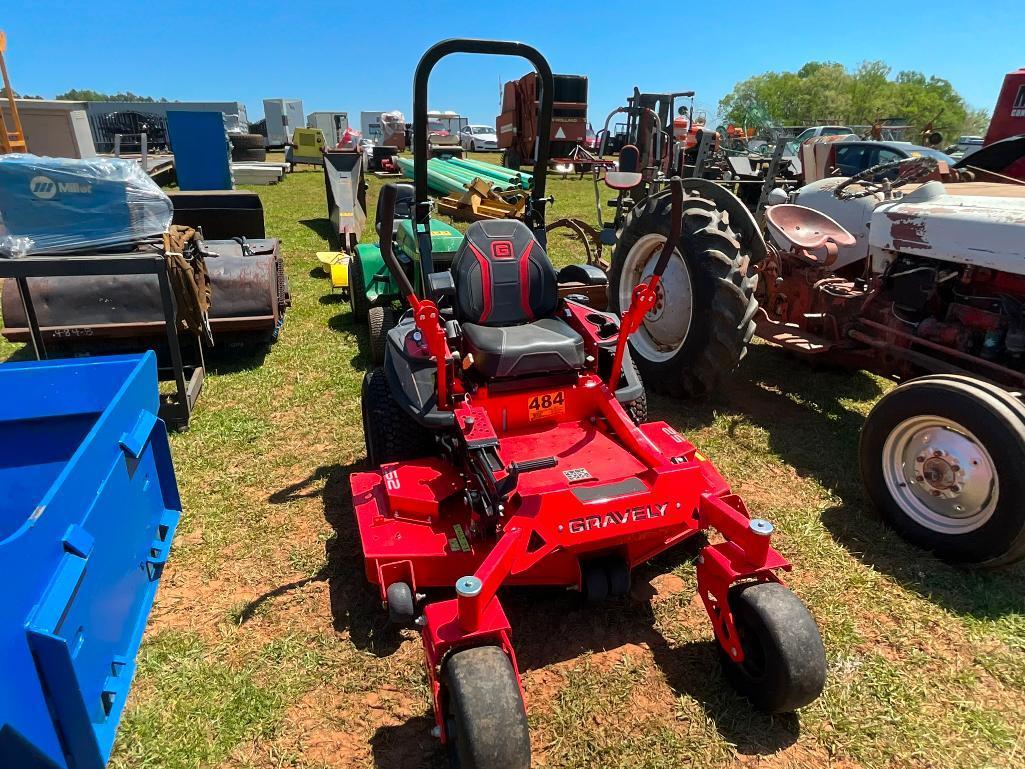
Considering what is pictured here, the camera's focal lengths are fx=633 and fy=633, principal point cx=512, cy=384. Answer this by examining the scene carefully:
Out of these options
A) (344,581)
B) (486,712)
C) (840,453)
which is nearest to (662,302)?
(840,453)

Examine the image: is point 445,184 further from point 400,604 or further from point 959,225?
point 400,604

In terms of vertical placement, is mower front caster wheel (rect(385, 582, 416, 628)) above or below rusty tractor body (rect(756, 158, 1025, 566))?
below

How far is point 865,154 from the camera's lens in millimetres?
10461

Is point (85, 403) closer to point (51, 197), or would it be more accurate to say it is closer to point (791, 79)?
point (51, 197)

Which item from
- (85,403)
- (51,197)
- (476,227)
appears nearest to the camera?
(85,403)

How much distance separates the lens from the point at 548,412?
304cm

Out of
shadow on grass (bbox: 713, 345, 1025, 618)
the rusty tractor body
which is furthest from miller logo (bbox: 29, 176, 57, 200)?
the rusty tractor body

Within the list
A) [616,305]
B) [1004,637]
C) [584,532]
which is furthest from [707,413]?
[584,532]

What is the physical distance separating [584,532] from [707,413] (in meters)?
2.48

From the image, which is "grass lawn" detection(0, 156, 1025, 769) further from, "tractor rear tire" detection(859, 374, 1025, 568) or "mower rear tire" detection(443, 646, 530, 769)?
"mower rear tire" detection(443, 646, 530, 769)

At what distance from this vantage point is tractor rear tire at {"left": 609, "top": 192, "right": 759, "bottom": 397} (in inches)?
159

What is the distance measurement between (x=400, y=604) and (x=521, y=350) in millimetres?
1213

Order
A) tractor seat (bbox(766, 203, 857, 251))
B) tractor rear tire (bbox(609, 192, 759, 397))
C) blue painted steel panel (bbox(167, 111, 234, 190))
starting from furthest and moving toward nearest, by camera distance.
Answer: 1. blue painted steel panel (bbox(167, 111, 234, 190))
2. tractor seat (bbox(766, 203, 857, 251))
3. tractor rear tire (bbox(609, 192, 759, 397))

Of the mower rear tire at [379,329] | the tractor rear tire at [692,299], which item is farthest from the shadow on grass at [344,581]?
the tractor rear tire at [692,299]
